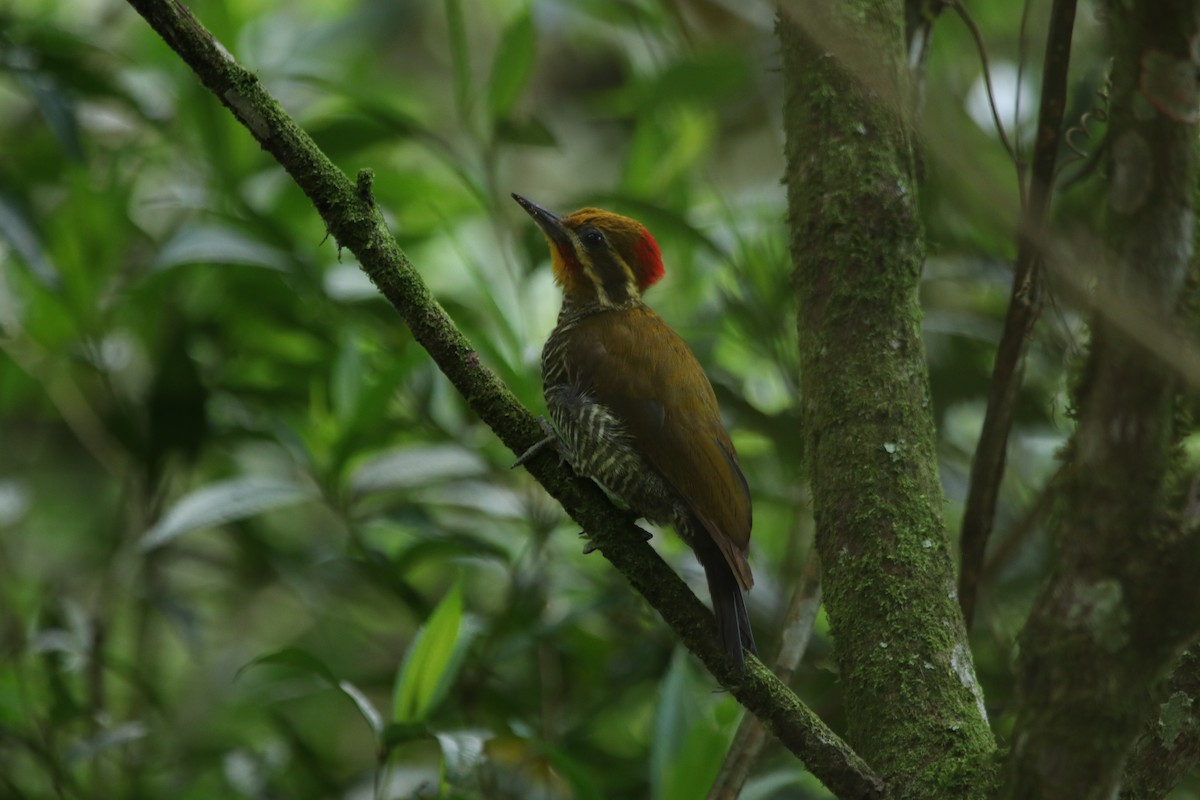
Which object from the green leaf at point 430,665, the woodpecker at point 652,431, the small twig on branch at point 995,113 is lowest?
the green leaf at point 430,665

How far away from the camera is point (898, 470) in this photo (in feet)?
6.57

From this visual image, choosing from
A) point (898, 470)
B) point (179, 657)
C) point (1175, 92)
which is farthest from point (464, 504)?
point (1175, 92)

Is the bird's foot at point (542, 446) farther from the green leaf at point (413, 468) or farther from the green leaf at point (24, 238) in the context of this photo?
the green leaf at point (24, 238)

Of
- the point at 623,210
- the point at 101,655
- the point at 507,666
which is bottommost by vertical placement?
the point at 101,655

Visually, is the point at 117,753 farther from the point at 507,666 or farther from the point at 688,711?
the point at 688,711

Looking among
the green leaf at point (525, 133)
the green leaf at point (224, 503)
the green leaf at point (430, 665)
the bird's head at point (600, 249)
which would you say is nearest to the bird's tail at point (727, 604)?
the green leaf at point (430, 665)

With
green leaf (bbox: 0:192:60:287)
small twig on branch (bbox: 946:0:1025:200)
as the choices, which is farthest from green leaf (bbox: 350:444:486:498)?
small twig on branch (bbox: 946:0:1025:200)

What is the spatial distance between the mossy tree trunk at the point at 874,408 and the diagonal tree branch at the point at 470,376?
118 mm

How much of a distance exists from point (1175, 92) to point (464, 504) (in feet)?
8.52

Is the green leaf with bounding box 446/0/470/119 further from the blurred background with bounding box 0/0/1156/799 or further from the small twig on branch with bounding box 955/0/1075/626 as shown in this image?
the small twig on branch with bounding box 955/0/1075/626

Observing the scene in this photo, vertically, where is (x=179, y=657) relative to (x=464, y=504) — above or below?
below

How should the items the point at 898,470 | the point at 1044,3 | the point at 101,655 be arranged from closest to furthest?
the point at 898,470
the point at 101,655
the point at 1044,3

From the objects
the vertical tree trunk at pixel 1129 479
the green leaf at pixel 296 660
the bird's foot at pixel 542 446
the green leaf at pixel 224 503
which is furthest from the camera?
the green leaf at pixel 224 503

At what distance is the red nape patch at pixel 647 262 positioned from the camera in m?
3.44
